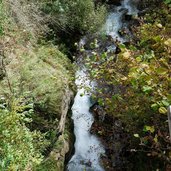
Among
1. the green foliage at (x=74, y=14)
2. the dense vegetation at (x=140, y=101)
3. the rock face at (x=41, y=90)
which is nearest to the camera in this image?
the dense vegetation at (x=140, y=101)

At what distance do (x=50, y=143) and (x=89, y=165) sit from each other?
1.52 meters

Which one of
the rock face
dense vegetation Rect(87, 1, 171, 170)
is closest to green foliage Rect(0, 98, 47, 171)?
the rock face

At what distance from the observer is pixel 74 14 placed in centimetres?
842

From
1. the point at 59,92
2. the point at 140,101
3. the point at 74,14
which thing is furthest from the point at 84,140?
the point at 74,14

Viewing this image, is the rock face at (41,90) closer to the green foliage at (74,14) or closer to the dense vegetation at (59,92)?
the dense vegetation at (59,92)

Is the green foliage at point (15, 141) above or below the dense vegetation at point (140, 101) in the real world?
below

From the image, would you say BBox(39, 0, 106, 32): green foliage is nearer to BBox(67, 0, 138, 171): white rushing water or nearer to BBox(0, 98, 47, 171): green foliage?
Answer: BBox(67, 0, 138, 171): white rushing water

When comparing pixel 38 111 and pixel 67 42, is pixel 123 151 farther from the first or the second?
pixel 67 42

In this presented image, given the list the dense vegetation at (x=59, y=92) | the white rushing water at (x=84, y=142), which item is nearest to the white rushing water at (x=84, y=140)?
the white rushing water at (x=84, y=142)

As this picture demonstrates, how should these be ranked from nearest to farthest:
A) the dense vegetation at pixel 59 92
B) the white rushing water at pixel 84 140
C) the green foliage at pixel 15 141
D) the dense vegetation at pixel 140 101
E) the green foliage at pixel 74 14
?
1. the green foliage at pixel 15 141
2. the dense vegetation at pixel 59 92
3. the dense vegetation at pixel 140 101
4. the white rushing water at pixel 84 140
5. the green foliage at pixel 74 14

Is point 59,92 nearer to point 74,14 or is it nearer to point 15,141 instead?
point 15,141

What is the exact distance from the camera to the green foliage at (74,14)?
7926 mm

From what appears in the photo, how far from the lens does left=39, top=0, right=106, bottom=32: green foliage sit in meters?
7.93

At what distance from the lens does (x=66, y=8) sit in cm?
812
